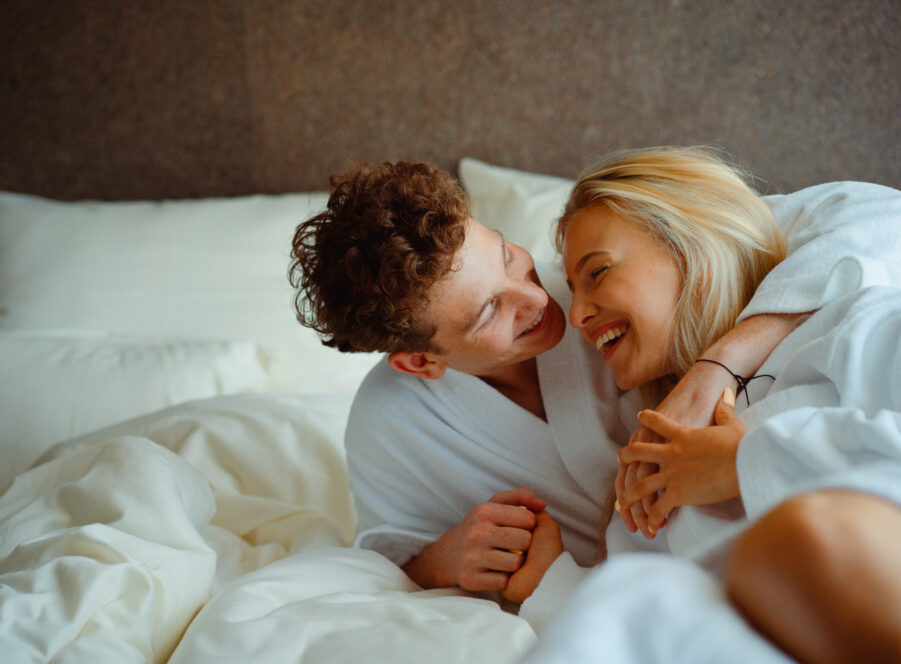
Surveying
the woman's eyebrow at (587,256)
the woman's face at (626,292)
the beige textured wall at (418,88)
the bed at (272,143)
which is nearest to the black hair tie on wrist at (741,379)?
the woman's face at (626,292)

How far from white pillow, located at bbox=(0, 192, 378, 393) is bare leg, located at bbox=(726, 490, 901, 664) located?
1.55 metres

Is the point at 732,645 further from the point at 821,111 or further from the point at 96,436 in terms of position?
the point at 821,111

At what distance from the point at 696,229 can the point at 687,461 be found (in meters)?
0.40

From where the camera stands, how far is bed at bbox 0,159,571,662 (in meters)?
0.94

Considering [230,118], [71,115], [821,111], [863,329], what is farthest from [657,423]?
[71,115]

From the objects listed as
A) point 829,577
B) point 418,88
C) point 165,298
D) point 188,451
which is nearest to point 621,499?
point 829,577

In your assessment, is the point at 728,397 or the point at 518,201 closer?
the point at 728,397

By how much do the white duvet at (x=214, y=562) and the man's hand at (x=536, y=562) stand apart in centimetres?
12

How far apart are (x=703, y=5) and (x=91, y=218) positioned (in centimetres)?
177

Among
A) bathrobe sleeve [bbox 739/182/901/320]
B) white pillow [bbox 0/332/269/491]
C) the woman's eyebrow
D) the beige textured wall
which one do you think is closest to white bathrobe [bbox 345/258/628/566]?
the woman's eyebrow

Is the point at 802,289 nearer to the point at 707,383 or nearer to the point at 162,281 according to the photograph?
the point at 707,383

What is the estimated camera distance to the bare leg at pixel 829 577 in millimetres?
473

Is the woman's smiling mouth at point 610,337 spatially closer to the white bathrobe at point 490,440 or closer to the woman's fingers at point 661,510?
the white bathrobe at point 490,440

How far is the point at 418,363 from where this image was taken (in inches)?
52.5
